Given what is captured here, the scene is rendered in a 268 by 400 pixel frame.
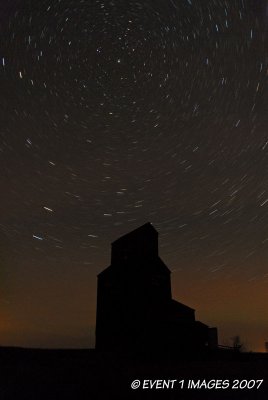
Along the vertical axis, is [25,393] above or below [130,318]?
below

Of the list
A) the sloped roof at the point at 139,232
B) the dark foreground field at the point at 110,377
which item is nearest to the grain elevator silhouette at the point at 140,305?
the sloped roof at the point at 139,232

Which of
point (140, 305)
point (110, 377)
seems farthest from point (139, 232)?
point (110, 377)

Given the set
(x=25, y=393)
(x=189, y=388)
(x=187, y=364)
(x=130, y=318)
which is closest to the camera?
(x=25, y=393)

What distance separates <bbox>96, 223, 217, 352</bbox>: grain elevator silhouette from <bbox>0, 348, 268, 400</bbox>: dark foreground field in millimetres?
8443

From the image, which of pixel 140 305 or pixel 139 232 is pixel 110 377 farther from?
pixel 139 232

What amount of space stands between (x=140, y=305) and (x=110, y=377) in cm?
1536

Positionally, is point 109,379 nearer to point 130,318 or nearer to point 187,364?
point 187,364

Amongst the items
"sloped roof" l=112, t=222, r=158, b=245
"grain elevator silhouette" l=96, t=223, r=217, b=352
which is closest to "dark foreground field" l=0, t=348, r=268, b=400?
"grain elevator silhouette" l=96, t=223, r=217, b=352

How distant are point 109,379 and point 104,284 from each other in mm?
17176

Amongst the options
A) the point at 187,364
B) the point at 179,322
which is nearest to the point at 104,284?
the point at 179,322

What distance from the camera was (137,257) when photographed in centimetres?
4072

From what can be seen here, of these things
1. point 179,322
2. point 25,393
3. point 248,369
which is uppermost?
point 179,322

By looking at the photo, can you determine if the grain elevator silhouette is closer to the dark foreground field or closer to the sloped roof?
the sloped roof

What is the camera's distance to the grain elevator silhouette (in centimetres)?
3531
